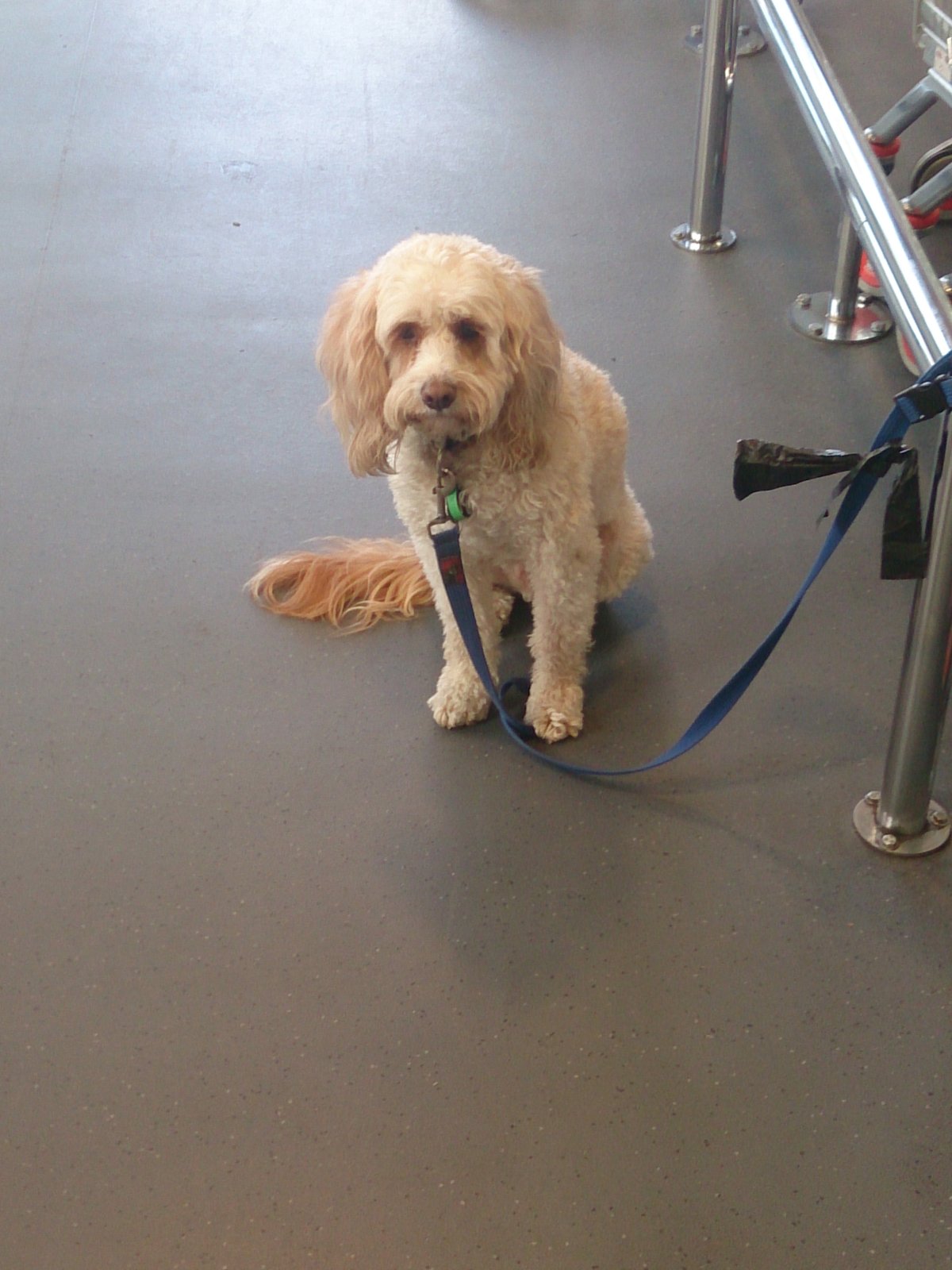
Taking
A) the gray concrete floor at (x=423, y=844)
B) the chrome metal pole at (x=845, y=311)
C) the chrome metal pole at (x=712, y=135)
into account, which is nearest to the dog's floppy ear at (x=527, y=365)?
the gray concrete floor at (x=423, y=844)

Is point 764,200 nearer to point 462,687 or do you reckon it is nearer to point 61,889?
point 462,687

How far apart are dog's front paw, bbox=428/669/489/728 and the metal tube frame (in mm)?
618

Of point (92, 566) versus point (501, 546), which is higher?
point (501, 546)

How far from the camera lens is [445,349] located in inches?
64.8

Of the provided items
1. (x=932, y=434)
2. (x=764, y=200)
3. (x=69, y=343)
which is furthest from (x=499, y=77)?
(x=932, y=434)

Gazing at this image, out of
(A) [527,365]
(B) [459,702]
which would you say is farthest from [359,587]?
(A) [527,365]

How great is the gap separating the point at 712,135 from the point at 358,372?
171 centimetres

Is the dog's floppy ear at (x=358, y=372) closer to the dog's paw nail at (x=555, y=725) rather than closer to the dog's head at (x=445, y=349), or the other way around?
the dog's head at (x=445, y=349)

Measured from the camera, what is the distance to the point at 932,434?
254cm

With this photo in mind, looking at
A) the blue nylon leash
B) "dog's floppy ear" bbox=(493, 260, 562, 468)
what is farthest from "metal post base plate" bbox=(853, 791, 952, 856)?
"dog's floppy ear" bbox=(493, 260, 562, 468)

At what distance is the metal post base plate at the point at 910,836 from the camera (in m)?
1.76

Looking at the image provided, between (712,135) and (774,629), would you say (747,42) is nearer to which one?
(712,135)

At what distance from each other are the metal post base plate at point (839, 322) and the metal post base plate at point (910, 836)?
137 cm

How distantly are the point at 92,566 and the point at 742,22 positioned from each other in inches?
118
